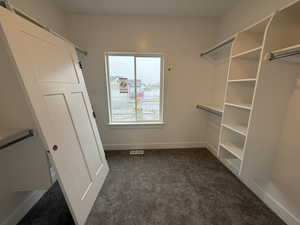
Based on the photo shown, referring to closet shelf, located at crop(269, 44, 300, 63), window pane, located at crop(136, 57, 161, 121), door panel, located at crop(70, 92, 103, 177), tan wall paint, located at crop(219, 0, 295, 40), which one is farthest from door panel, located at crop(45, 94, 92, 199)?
tan wall paint, located at crop(219, 0, 295, 40)

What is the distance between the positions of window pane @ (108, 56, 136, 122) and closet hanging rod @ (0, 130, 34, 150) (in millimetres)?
1655

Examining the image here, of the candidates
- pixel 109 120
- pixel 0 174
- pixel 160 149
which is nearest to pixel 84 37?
pixel 109 120

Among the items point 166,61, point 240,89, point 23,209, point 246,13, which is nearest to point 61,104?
point 23,209

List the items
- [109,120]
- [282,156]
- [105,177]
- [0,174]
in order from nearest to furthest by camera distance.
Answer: [0,174] → [282,156] → [105,177] → [109,120]

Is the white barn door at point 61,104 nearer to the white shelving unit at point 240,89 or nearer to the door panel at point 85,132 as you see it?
the door panel at point 85,132

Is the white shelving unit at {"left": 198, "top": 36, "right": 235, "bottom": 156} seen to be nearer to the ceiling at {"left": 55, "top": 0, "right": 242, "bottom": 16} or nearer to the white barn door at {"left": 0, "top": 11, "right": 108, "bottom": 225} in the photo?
the ceiling at {"left": 55, "top": 0, "right": 242, "bottom": 16}

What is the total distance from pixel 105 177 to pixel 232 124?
196 centimetres

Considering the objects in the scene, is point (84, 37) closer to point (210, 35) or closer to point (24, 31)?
point (24, 31)

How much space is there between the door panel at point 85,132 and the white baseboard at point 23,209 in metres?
0.68

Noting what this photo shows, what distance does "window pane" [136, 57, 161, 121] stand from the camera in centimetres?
264

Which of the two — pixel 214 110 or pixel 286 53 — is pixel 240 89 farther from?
pixel 286 53

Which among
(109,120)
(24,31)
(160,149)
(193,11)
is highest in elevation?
(193,11)

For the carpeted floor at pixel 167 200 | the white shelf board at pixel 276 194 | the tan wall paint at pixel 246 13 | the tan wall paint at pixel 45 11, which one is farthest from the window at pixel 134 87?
the white shelf board at pixel 276 194

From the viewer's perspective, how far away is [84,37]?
240 centimetres
